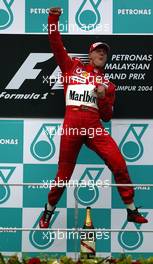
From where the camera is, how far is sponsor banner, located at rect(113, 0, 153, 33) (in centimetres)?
606

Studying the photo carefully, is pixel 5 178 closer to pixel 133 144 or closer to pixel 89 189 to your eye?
pixel 89 189

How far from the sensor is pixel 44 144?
6109 millimetres

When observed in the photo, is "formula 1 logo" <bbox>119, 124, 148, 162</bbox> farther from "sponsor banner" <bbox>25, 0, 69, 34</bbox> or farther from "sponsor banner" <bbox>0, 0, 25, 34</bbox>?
"sponsor banner" <bbox>0, 0, 25, 34</bbox>

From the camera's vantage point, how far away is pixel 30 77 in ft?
20.1

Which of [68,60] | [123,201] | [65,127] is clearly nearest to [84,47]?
[68,60]

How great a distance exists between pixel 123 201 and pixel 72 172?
0.48 metres

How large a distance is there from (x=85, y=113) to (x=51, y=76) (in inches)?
21.3

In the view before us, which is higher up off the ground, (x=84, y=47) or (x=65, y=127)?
(x=84, y=47)

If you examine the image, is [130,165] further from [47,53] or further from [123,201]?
[47,53]

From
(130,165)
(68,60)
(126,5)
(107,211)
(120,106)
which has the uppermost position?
(126,5)

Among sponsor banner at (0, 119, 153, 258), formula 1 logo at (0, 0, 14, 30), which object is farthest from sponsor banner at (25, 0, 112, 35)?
sponsor banner at (0, 119, 153, 258)

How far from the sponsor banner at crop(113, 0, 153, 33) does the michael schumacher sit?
28 centimetres

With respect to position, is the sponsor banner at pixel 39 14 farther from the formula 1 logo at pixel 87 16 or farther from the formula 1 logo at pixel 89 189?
the formula 1 logo at pixel 89 189

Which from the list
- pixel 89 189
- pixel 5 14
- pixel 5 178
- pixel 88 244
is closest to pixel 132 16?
pixel 5 14
